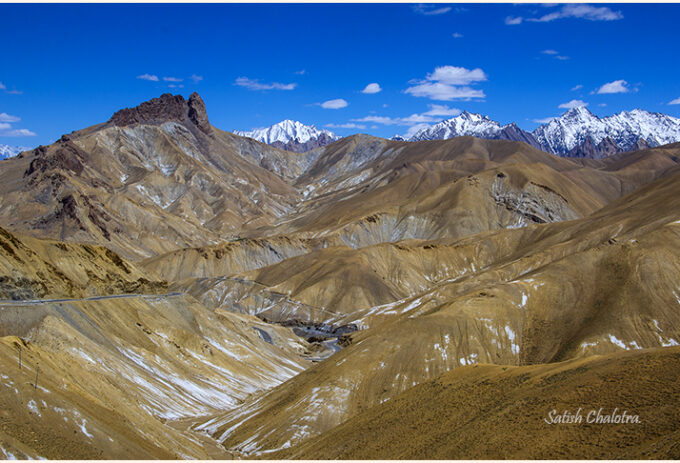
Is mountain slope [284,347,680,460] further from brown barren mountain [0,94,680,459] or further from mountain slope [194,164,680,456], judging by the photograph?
mountain slope [194,164,680,456]

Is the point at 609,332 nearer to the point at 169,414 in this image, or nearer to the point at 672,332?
the point at 672,332

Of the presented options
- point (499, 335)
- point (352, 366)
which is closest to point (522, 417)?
point (352, 366)

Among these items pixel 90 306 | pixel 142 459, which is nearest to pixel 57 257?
pixel 90 306

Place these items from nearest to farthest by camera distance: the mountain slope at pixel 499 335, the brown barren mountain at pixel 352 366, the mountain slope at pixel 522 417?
the mountain slope at pixel 522 417
the brown barren mountain at pixel 352 366
the mountain slope at pixel 499 335

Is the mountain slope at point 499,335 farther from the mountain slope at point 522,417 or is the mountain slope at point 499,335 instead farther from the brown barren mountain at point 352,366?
the mountain slope at point 522,417

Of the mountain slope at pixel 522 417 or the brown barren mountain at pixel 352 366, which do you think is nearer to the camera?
the mountain slope at pixel 522 417

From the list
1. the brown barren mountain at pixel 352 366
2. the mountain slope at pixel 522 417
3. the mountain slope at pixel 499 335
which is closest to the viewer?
the mountain slope at pixel 522 417

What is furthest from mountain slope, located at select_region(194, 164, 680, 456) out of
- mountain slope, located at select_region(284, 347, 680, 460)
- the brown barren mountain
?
mountain slope, located at select_region(284, 347, 680, 460)

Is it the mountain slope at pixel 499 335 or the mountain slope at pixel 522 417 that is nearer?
the mountain slope at pixel 522 417

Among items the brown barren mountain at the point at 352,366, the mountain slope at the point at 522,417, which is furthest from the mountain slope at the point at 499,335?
the mountain slope at the point at 522,417

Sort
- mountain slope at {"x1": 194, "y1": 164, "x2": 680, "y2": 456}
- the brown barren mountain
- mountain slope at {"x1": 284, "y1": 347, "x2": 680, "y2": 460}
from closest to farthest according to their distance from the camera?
1. mountain slope at {"x1": 284, "y1": 347, "x2": 680, "y2": 460}
2. the brown barren mountain
3. mountain slope at {"x1": 194, "y1": 164, "x2": 680, "y2": 456}

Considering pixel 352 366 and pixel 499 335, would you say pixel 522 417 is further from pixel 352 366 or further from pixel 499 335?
pixel 499 335
